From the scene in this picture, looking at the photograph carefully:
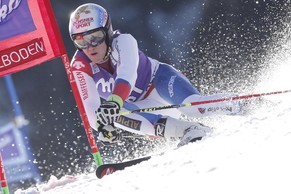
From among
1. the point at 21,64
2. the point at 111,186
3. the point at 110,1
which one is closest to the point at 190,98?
the point at 21,64

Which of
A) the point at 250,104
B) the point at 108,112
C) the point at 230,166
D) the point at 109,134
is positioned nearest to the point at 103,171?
the point at 108,112

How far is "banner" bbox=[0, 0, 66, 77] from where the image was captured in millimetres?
4555

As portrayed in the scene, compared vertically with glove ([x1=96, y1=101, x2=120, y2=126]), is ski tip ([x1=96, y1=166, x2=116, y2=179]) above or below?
below

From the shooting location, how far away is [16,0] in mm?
4602

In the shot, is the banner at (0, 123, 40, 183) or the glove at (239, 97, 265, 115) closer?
the glove at (239, 97, 265, 115)

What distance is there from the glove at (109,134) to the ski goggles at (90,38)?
684 millimetres

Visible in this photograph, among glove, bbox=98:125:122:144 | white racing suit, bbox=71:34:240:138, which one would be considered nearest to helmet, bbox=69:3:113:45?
white racing suit, bbox=71:34:240:138

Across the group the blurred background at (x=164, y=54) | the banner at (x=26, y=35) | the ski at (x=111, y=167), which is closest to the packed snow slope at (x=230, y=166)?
the ski at (x=111, y=167)

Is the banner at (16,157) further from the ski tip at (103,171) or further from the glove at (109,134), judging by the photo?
the ski tip at (103,171)

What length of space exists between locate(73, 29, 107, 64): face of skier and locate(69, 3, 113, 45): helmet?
3 centimetres

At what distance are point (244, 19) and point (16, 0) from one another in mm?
6144

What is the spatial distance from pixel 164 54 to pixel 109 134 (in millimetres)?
5489

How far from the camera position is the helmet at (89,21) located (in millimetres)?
4383

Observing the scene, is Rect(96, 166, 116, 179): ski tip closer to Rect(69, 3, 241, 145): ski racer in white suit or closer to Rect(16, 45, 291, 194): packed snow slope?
Rect(69, 3, 241, 145): ski racer in white suit
